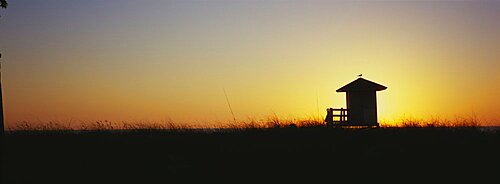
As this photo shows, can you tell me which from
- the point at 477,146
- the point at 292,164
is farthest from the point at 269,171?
the point at 477,146

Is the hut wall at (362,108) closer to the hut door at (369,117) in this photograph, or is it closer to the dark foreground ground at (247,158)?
the hut door at (369,117)

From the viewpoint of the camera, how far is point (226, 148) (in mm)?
14305

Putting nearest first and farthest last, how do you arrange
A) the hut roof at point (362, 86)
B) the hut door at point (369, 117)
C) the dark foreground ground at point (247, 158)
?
the dark foreground ground at point (247, 158) → the hut door at point (369, 117) → the hut roof at point (362, 86)

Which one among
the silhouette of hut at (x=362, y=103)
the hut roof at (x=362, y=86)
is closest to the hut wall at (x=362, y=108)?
the silhouette of hut at (x=362, y=103)

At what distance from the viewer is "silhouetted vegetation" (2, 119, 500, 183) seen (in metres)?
12.1

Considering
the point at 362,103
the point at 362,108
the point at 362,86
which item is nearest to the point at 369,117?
the point at 362,108

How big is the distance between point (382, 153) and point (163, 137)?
6.33 m

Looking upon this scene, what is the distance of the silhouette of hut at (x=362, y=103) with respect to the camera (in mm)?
24822

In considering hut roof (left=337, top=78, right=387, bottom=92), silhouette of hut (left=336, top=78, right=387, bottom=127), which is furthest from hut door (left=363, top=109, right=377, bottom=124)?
hut roof (left=337, top=78, right=387, bottom=92)

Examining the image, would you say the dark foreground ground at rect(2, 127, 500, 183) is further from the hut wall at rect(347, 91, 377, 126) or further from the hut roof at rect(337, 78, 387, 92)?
the hut roof at rect(337, 78, 387, 92)

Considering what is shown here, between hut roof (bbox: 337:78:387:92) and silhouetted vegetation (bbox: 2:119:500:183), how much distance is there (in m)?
7.78

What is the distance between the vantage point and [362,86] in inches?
992

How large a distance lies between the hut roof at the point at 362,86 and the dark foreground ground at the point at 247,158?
8.27 metres

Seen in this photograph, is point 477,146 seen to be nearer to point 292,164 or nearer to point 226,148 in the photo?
point 292,164
